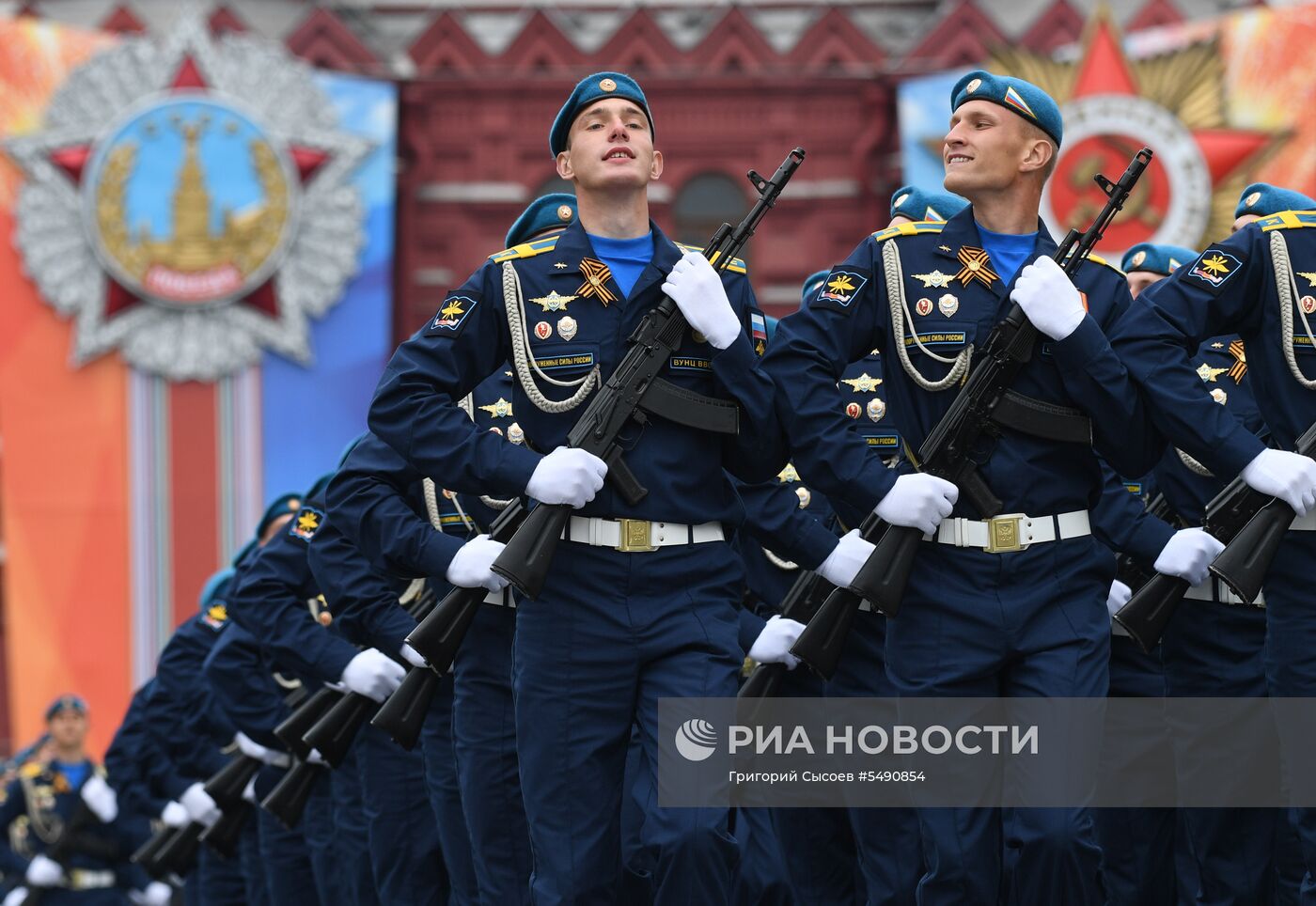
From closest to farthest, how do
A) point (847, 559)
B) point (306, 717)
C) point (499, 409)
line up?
point (847, 559)
point (499, 409)
point (306, 717)

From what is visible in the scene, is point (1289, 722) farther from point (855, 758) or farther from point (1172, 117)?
point (1172, 117)

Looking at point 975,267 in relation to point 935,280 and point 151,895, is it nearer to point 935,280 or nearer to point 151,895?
point 935,280

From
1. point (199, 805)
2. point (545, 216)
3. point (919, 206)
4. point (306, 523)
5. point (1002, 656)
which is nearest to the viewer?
point (1002, 656)

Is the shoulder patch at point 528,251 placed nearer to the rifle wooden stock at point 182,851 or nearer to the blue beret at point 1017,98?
the blue beret at point 1017,98

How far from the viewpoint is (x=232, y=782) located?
34.7ft

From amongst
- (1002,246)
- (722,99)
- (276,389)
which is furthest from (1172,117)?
(1002,246)

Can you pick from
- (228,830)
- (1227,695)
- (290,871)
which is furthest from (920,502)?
(228,830)

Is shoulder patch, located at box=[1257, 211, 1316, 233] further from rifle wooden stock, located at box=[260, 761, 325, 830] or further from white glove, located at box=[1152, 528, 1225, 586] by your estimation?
rifle wooden stock, located at box=[260, 761, 325, 830]

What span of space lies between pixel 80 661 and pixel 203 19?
20.4 feet

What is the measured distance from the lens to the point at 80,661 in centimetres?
2102

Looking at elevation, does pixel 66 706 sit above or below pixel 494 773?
above

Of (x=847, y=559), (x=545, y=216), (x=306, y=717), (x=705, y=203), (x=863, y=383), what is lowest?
(x=306, y=717)

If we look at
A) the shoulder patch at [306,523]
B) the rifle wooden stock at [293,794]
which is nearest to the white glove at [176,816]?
the rifle wooden stock at [293,794]

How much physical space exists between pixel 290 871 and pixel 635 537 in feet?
16.3
